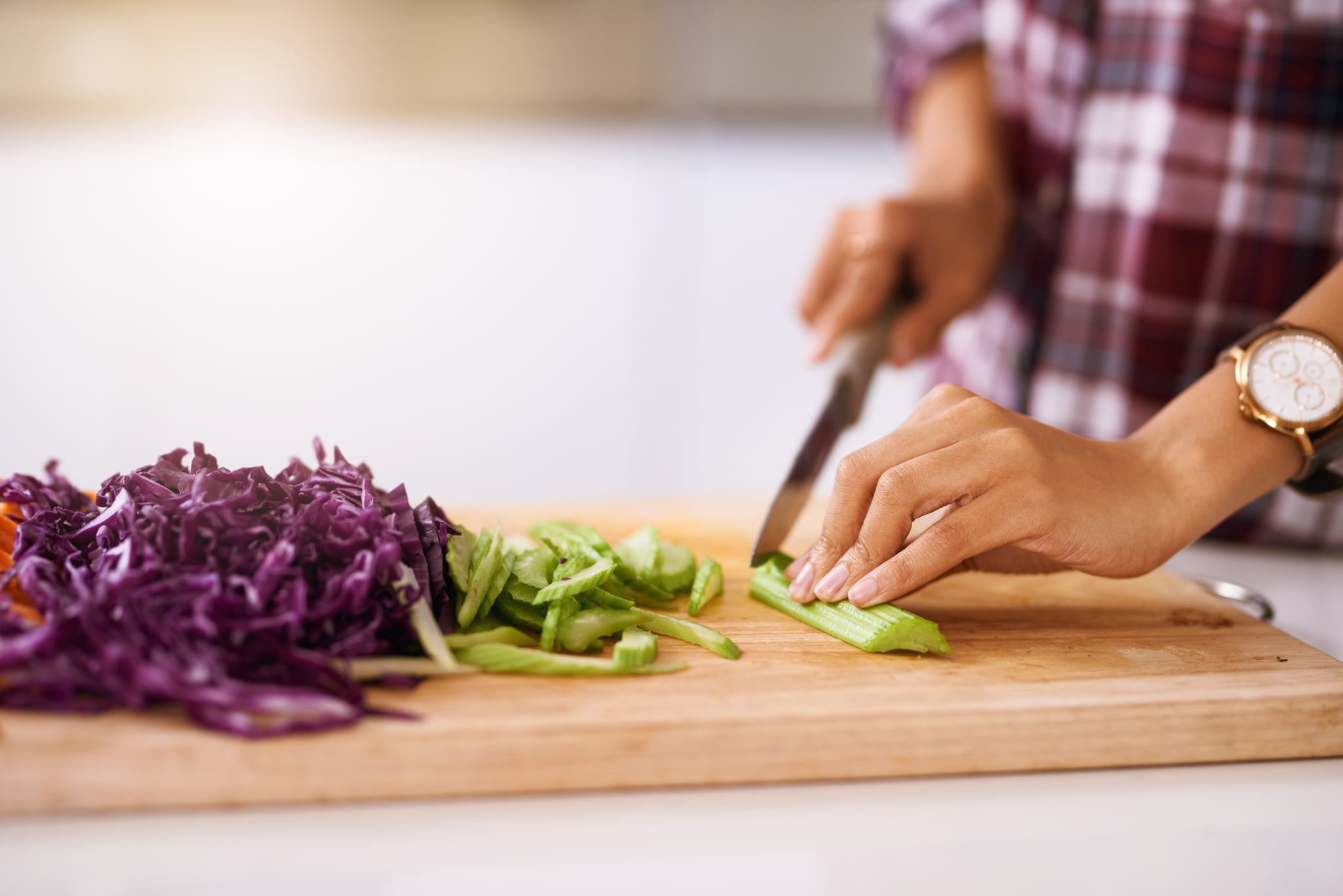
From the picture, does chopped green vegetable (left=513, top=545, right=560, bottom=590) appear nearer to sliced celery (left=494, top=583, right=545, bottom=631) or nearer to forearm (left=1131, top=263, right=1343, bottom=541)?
sliced celery (left=494, top=583, right=545, bottom=631)

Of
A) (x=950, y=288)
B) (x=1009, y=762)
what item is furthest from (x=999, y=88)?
(x=1009, y=762)

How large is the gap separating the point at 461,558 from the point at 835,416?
79 cm

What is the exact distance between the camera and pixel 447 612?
1386mm

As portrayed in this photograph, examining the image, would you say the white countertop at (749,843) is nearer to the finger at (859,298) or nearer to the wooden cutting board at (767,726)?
the wooden cutting board at (767,726)

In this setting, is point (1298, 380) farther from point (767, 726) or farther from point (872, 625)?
point (767, 726)

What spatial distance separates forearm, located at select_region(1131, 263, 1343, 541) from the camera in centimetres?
145

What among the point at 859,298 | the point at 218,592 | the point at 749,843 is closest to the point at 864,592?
the point at 749,843

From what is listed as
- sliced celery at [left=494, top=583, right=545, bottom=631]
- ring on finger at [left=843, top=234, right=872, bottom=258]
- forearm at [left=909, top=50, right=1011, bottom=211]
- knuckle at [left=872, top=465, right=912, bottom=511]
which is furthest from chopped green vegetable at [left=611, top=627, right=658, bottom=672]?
forearm at [left=909, top=50, right=1011, bottom=211]

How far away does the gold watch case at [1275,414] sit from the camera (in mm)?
1474

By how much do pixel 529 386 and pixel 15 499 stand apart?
366 centimetres

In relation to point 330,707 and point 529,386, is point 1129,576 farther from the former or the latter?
point 529,386

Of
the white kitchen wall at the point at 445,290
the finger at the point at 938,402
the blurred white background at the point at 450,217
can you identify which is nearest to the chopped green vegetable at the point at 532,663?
the finger at the point at 938,402

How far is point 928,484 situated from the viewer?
138 centimetres

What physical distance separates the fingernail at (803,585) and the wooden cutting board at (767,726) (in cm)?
5
